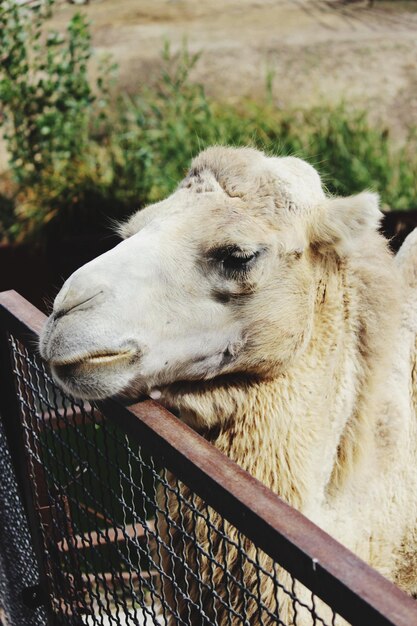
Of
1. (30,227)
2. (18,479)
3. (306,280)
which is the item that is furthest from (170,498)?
(30,227)

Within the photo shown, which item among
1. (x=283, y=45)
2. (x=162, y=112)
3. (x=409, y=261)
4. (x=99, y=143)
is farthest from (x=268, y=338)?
(x=283, y=45)

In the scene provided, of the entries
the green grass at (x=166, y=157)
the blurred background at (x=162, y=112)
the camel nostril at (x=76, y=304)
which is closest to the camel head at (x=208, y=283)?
the camel nostril at (x=76, y=304)

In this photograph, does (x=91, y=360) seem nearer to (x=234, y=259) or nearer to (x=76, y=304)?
(x=76, y=304)

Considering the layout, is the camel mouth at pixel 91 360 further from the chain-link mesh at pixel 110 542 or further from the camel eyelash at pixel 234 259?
the camel eyelash at pixel 234 259

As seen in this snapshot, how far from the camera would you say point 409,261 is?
10.2 feet

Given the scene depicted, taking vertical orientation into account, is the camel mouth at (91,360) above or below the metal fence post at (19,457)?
above

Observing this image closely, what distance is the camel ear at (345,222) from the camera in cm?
243

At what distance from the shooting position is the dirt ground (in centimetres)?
1004

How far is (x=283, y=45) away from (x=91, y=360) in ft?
32.2

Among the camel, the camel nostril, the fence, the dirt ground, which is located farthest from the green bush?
the camel nostril

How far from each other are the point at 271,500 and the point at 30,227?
5870mm

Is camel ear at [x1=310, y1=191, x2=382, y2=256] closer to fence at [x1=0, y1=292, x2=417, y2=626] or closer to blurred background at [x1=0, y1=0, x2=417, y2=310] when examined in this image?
fence at [x1=0, y1=292, x2=417, y2=626]

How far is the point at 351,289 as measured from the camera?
101 inches

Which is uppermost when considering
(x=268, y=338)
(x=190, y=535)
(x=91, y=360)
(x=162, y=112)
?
(x=91, y=360)
